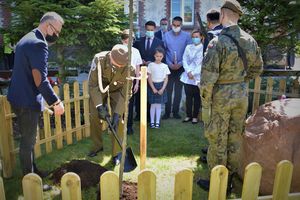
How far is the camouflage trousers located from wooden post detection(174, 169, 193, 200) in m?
1.61

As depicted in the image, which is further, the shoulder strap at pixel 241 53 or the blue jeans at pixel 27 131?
the blue jeans at pixel 27 131

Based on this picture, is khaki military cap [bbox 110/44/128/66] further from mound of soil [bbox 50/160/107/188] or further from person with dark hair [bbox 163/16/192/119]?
person with dark hair [bbox 163/16/192/119]

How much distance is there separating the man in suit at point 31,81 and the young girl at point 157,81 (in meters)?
2.91

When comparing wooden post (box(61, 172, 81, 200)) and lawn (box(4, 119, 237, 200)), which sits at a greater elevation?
wooden post (box(61, 172, 81, 200))

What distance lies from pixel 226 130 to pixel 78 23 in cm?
402

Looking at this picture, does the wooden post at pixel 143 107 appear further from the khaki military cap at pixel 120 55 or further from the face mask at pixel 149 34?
the face mask at pixel 149 34

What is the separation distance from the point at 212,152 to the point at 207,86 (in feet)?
2.91

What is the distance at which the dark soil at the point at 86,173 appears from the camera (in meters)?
3.76

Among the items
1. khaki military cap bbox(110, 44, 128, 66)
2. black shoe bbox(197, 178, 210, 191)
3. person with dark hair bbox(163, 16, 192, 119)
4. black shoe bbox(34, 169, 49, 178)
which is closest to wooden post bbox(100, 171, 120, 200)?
black shoe bbox(197, 178, 210, 191)

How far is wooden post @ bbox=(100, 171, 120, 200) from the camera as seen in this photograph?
80.2 inches

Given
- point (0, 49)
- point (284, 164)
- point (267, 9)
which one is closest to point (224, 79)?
point (284, 164)

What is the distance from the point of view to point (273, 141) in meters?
3.65

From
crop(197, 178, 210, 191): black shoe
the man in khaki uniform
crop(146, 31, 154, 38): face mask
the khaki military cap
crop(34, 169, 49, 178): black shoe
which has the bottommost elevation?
crop(197, 178, 210, 191): black shoe

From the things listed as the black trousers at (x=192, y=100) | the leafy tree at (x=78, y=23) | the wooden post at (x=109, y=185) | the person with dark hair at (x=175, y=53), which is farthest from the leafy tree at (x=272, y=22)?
the wooden post at (x=109, y=185)
